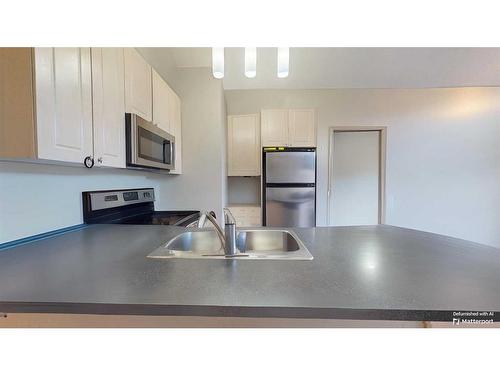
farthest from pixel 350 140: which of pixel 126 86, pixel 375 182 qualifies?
pixel 126 86

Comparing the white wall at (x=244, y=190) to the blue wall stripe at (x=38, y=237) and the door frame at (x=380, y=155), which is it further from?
the blue wall stripe at (x=38, y=237)

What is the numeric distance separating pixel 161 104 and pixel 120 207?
0.97 m

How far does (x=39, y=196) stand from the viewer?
1.10 metres

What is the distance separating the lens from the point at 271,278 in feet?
2.17

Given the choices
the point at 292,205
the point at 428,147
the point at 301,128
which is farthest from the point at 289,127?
the point at 428,147

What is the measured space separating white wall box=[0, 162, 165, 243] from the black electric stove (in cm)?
5

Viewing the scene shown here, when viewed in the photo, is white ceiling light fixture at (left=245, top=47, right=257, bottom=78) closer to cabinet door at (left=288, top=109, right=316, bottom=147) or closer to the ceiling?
the ceiling

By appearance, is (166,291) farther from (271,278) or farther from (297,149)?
(297,149)

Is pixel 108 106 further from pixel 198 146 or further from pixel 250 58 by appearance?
pixel 198 146

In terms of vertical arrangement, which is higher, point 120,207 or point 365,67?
point 365,67

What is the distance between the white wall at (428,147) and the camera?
135 inches
